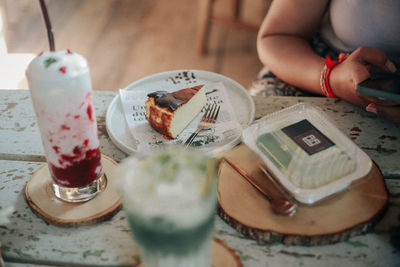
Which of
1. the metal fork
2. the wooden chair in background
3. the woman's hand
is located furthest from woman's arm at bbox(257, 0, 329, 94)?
the wooden chair in background

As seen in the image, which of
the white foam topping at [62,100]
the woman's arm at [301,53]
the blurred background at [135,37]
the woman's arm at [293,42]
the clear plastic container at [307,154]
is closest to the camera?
the white foam topping at [62,100]

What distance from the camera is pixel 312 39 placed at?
54.5 inches

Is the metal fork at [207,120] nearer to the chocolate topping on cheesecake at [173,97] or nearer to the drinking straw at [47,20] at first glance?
the chocolate topping on cheesecake at [173,97]

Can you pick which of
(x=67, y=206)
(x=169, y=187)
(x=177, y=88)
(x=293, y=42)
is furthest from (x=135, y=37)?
(x=169, y=187)

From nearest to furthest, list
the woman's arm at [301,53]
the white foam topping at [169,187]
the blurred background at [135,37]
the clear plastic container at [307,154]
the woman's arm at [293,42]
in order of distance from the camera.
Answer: the white foam topping at [169,187] → the clear plastic container at [307,154] → the woman's arm at [301,53] → the woman's arm at [293,42] → the blurred background at [135,37]

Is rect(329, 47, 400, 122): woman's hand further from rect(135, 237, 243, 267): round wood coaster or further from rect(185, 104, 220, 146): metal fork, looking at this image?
rect(135, 237, 243, 267): round wood coaster

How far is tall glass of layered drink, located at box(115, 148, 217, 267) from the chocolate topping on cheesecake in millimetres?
477

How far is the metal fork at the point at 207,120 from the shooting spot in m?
0.92

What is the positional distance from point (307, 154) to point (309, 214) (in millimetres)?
122

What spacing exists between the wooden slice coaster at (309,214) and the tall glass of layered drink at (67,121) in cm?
26

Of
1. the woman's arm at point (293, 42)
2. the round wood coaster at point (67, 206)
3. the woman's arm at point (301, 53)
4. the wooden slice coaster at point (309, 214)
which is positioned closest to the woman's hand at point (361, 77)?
the woman's arm at point (301, 53)

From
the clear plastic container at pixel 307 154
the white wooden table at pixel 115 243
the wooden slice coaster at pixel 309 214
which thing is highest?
the clear plastic container at pixel 307 154

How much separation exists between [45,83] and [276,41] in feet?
3.07

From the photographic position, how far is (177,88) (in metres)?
1.10
